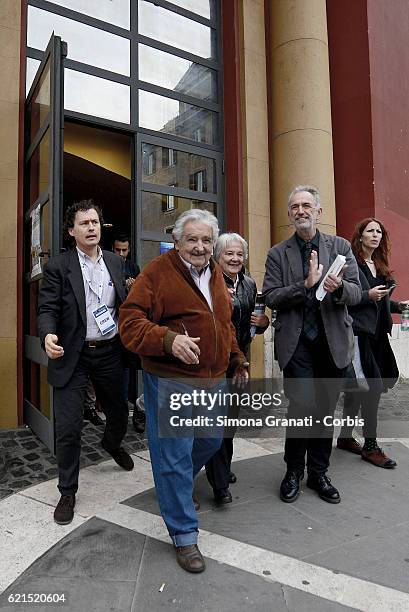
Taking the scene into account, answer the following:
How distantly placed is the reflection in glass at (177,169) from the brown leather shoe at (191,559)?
4.65m

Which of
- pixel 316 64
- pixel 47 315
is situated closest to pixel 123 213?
pixel 316 64

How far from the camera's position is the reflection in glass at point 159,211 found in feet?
20.0

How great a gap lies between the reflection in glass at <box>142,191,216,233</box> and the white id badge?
298 centimetres

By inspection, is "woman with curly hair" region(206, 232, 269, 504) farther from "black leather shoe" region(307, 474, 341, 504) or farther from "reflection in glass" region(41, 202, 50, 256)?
"reflection in glass" region(41, 202, 50, 256)

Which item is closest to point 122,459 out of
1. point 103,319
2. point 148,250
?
point 103,319

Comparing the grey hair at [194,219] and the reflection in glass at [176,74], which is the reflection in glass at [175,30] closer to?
the reflection in glass at [176,74]

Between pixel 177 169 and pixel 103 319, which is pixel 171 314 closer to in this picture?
pixel 103 319

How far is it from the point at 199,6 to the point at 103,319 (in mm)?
5570

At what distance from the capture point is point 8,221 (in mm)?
4859

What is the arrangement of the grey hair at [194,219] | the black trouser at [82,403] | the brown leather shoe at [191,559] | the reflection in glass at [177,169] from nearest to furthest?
1. the brown leather shoe at [191,559]
2. the grey hair at [194,219]
3. the black trouser at [82,403]
4. the reflection in glass at [177,169]

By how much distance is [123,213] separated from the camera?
38.0 ft

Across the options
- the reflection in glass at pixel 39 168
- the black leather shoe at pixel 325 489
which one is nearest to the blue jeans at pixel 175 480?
the black leather shoe at pixel 325 489

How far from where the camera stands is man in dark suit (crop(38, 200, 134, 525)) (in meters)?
3.03

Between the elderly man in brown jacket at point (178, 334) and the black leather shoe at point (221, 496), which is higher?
the elderly man in brown jacket at point (178, 334)
